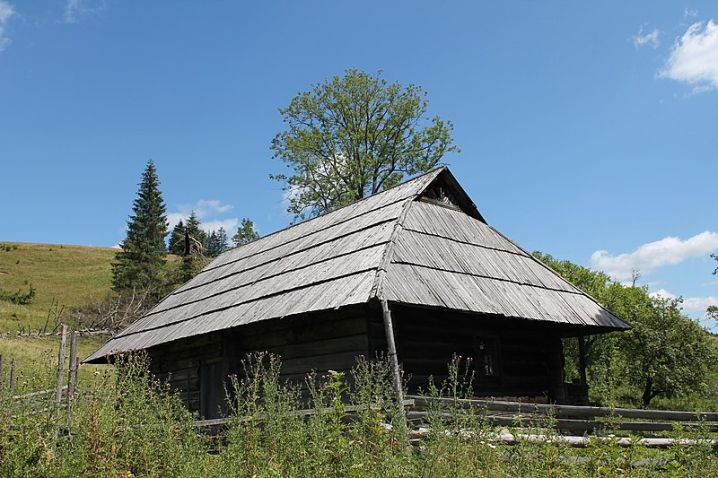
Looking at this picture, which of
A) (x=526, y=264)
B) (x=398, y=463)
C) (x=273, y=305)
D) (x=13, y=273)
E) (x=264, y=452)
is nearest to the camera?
(x=398, y=463)

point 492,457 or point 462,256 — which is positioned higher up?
point 462,256

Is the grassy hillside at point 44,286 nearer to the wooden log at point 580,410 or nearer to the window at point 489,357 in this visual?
the window at point 489,357

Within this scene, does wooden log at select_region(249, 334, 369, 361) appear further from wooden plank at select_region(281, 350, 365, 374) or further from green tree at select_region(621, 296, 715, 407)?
green tree at select_region(621, 296, 715, 407)

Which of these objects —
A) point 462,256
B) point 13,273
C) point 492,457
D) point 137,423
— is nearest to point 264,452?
point 137,423

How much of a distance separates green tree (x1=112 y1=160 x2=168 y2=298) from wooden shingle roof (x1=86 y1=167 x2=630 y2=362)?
64.0ft

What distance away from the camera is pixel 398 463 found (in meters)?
4.22

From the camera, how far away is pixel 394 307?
9.01 m

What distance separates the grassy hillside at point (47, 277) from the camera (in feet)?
106

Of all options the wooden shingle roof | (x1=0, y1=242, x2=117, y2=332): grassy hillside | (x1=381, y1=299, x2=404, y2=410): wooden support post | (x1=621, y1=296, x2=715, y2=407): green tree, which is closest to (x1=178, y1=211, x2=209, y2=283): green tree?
(x1=0, y1=242, x2=117, y2=332): grassy hillside

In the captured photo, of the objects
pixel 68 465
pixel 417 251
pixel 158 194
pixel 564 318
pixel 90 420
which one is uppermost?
pixel 158 194

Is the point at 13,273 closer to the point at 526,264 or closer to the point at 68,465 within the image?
the point at 526,264

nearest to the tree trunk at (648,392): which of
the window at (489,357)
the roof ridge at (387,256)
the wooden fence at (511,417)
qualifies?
the wooden fence at (511,417)

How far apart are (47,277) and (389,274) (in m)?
45.3

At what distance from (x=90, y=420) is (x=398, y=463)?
7.54 feet
